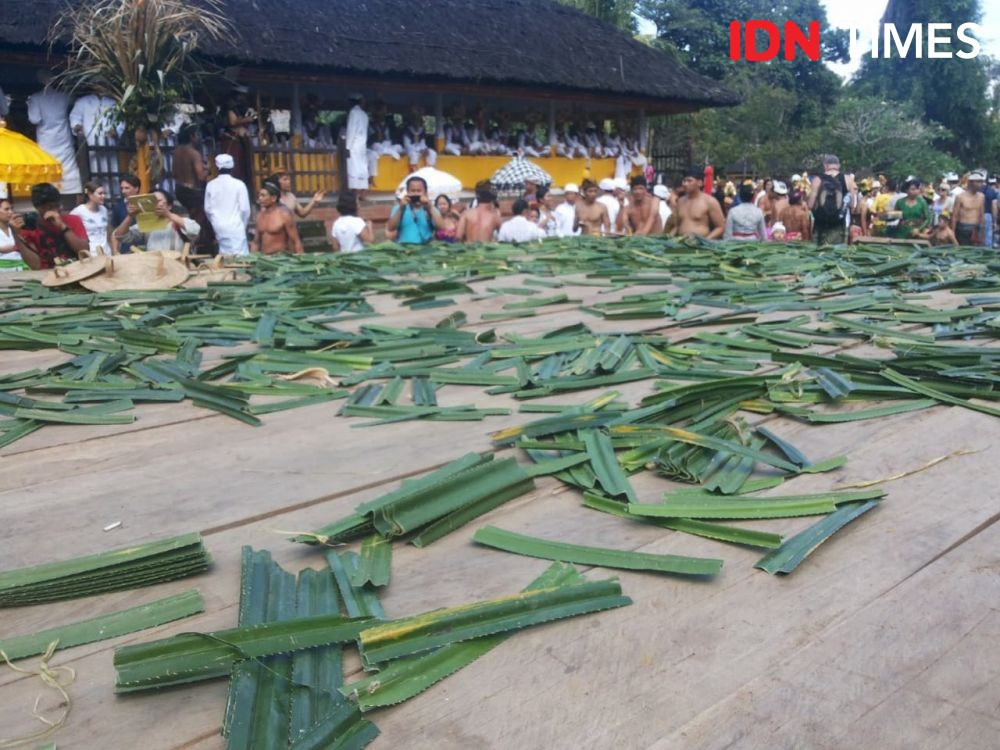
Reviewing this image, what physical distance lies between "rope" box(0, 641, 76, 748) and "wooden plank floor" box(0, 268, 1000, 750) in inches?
0.4

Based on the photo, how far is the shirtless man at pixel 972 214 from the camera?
1017 cm

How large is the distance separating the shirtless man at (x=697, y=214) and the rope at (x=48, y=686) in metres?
6.77

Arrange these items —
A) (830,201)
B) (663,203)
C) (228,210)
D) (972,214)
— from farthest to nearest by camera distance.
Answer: (972,214) → (663,203) → (830,201) → (228,210)

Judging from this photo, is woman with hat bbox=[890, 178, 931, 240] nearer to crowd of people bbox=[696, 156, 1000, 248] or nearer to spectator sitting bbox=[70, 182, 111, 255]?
crowd of people bbox=[696, 156, 1000, 248]

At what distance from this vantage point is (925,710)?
924 mm

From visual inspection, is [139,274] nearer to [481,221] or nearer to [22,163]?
[22,163]

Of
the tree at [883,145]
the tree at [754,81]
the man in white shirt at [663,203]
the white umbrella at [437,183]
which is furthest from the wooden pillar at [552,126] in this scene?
the tree at [883,145]

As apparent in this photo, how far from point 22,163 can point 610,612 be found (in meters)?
6.48

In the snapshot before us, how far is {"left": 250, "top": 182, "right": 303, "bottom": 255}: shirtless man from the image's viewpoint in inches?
267

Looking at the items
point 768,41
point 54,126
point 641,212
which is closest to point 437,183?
point 641,212

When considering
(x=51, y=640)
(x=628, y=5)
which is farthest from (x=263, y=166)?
(x=628, y=5)

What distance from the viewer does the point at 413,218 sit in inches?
275

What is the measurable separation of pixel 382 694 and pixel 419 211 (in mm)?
6313

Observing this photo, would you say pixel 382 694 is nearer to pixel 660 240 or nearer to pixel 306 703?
pixel 306 703
